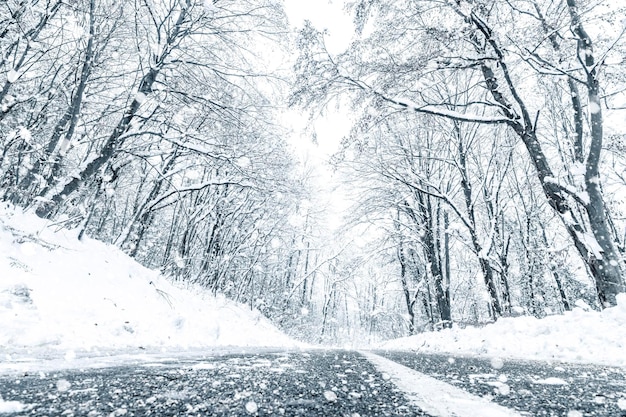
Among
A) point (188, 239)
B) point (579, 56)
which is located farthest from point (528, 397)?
point (188, 239)

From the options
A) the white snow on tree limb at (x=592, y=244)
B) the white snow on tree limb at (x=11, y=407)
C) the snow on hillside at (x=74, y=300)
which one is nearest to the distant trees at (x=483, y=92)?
the white snow on tree limb at (x=592, y=244)

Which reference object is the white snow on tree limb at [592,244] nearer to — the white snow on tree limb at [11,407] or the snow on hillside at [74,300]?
the snow on hillside at [74,300]

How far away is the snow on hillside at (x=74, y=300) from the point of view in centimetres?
380

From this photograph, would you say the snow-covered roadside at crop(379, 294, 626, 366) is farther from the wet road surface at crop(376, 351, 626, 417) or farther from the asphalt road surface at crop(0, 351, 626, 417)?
the asphalt road surface at crop(0, 351, 626, 417)

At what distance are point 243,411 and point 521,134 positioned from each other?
8.37 metres

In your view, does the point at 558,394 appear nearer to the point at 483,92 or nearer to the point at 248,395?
the point at 248,395

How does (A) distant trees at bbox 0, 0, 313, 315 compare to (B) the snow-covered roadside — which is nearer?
(B) the snow-covered roadside

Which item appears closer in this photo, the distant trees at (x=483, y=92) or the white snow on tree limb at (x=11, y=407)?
the white snow on tree limb at (x=11, y=407)

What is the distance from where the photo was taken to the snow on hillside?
380cm

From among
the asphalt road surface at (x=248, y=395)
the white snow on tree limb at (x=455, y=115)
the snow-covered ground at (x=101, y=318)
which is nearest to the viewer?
the asphalt road surface at (x=248, y=395)

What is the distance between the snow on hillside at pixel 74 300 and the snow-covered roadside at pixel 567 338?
16.9 feet

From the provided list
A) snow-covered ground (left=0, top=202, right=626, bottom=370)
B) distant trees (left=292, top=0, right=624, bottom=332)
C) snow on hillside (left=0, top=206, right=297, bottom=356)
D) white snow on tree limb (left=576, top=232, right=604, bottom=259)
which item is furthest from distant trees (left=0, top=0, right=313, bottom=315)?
white snow on tree limb (left=576, top=232, right=604, bottom=259)

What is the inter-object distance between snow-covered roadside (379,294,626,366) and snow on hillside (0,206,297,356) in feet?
16.9

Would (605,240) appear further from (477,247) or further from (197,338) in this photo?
(197,338)
